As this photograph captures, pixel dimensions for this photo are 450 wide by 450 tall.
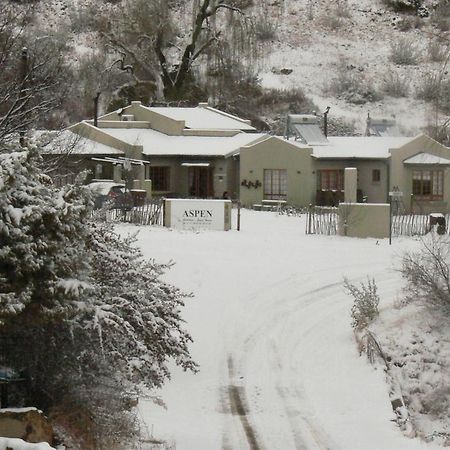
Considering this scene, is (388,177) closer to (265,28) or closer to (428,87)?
(428,87)

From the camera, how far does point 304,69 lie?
239ft

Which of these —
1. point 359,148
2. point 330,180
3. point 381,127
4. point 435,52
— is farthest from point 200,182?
point 435,52

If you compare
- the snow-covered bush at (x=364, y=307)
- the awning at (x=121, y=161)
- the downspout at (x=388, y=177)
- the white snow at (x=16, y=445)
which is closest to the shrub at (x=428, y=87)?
the downspout at (x=388, y=177)

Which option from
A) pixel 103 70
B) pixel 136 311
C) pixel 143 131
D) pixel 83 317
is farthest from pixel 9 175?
pixel 103 70

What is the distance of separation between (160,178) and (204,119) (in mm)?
6098

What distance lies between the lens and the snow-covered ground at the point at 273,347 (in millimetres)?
14609

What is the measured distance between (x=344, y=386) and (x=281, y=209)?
23970mm

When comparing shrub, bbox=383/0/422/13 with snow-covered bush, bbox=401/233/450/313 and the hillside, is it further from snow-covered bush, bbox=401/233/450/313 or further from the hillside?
snow-covered bush, bbox=401/233/450/313

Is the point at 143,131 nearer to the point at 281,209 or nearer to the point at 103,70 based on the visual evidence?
the point at 281,209

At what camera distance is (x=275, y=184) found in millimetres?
43094

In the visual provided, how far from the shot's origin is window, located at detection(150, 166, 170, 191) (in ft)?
148

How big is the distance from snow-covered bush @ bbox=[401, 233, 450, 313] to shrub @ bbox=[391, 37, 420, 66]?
53111 mm

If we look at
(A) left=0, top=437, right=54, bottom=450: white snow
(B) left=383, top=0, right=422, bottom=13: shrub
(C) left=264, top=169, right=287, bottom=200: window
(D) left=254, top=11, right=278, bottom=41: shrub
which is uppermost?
(B) left=383, top=0, right=422, bottom=13: shrub

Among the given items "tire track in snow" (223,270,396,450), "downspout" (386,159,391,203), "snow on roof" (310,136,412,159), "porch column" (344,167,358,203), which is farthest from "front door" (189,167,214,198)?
"tire track in snow" (223,270,396,450)
